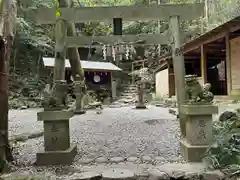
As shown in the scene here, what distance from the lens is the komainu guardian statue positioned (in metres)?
3.76

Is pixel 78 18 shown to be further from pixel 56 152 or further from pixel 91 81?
pixel 91 81

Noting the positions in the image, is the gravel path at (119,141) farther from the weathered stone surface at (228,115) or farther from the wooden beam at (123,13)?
the wooden beam at (123,13)

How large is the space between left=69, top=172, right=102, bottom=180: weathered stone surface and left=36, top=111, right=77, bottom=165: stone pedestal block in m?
0.64

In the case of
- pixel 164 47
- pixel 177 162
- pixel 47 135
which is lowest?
pixel 177 162

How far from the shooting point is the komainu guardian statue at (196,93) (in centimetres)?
376

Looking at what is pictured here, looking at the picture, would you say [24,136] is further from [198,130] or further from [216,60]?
[216,60]

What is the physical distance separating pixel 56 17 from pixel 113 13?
3.63 feet

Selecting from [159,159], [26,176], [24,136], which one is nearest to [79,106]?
[24,136]

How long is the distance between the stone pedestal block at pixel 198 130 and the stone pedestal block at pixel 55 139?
6.25 feet

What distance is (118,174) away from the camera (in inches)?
126

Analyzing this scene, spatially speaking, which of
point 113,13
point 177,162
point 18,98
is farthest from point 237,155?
point 18,98

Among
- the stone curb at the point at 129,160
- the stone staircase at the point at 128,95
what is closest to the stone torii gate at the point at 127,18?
the stone curb at the point at 129,160

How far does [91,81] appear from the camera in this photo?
17.4 m

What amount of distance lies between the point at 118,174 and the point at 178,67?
88.5 inches
